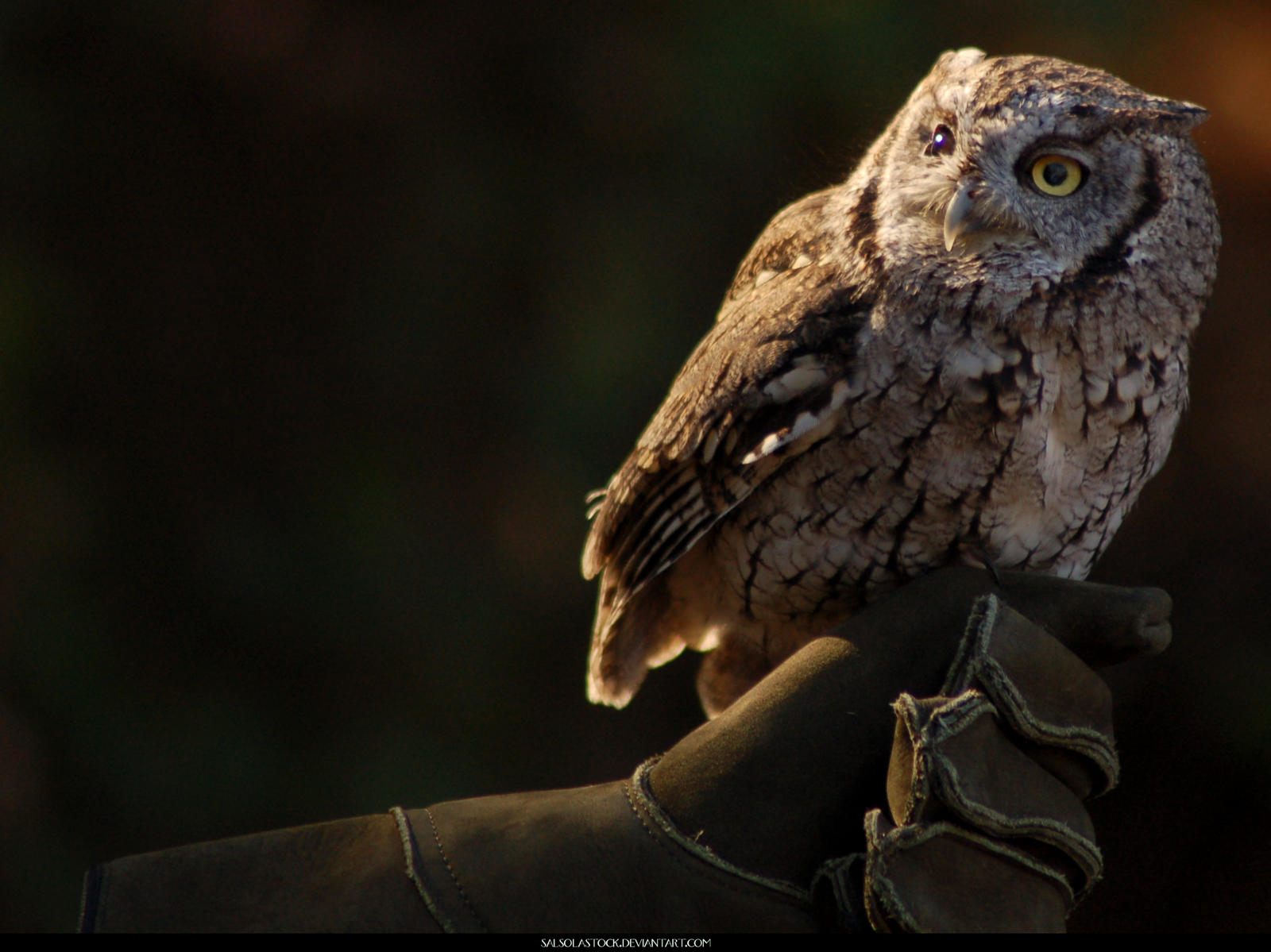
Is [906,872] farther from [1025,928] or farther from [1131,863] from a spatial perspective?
[1131,863]

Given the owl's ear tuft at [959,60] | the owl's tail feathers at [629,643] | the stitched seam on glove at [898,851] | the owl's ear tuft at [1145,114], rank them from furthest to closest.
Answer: the owl's tail feathers at [629,643] < the owl's ear tuft at [959,60] < the owl's ear tuft at [1145,114] < the stitched seam on glove at [898,851]

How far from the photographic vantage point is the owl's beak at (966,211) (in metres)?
0.88

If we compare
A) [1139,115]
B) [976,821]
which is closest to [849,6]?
[1139,115]

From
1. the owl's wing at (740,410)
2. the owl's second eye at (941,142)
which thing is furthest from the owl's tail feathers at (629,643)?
the owl's second eye at (941,142)

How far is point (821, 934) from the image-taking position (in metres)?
0.82

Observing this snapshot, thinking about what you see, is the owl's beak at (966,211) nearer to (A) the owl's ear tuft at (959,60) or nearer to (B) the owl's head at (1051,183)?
(B) the owl's head at (1051,183)

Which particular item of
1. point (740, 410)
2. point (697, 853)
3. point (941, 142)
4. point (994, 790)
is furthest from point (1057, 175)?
point (697, 853)

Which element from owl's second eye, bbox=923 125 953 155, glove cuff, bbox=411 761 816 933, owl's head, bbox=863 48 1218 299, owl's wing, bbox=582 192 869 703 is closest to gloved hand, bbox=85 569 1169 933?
glove cuff, bbox=411 761 816 933

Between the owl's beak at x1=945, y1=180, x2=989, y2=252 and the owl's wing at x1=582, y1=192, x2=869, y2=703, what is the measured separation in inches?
4.3

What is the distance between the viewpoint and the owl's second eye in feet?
3.11

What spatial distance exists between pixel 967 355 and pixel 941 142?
239 mm

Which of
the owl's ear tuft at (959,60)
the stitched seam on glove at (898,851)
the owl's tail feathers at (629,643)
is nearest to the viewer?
the stitched seam on glove at (898,851)

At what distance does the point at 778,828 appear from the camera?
2.77 feet

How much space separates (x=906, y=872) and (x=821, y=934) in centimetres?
12
